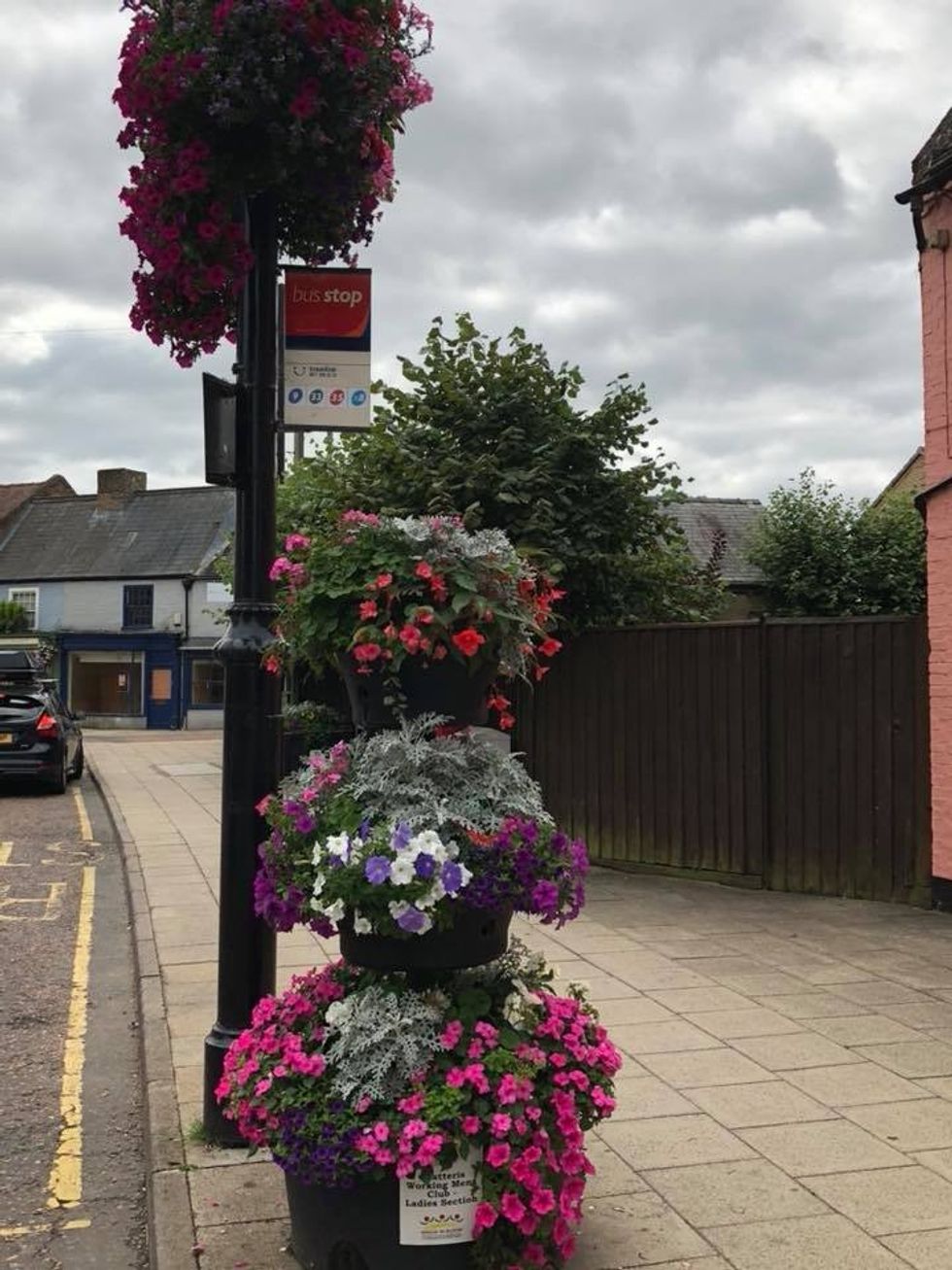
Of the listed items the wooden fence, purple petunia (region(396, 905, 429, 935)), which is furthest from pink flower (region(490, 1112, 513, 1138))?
the wooden fence

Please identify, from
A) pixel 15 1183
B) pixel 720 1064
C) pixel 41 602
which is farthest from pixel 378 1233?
pixel 41 602

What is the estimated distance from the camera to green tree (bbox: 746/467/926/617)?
2073 centimetres

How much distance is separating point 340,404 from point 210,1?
4.67ft

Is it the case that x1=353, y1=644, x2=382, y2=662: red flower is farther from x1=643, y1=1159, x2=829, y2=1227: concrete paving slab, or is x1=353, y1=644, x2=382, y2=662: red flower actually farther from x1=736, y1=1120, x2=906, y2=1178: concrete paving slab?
x1=736, y1=1120, x2=906, y2=1178: concrete paving slab

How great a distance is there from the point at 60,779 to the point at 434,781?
14.3 m

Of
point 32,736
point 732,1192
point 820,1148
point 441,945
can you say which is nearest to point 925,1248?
point 732,1192

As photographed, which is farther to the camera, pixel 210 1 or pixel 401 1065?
pixel 210 1

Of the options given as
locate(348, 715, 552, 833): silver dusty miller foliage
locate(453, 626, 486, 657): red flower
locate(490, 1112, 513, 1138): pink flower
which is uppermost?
locate(453, 626, 486, 657): red flower

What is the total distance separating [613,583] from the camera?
10.1 meters

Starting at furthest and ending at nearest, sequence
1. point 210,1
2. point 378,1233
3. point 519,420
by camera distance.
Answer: point 519,420, point 210,1, point 378,1233

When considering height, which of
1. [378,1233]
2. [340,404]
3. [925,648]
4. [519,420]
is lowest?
[378,1233]

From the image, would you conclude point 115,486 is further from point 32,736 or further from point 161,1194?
Answer: point 161,1194

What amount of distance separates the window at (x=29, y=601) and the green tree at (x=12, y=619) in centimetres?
62

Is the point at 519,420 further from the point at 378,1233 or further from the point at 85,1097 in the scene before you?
the point at 378,1233
